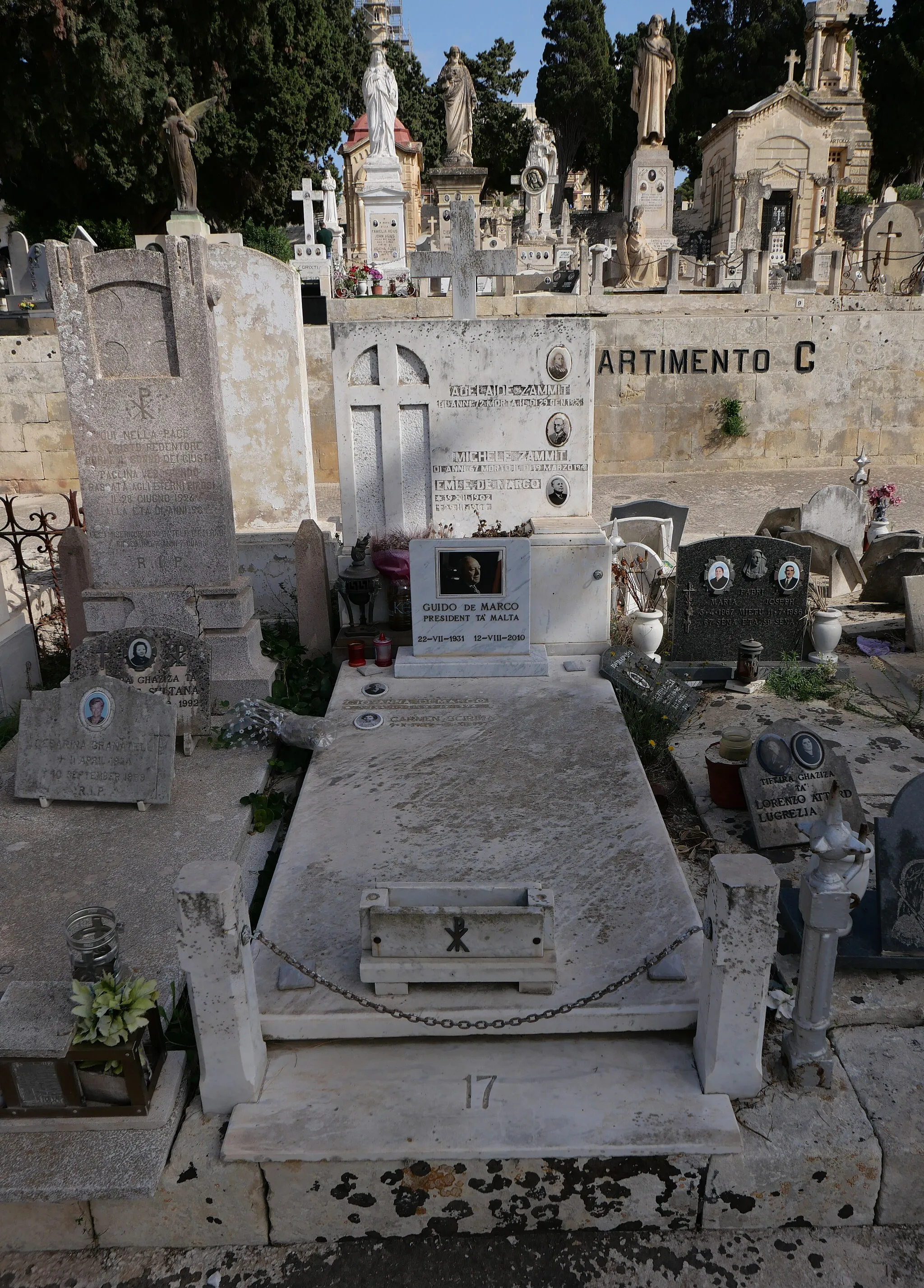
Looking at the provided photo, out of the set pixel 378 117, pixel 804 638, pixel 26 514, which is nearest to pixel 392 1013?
pixel 804 638

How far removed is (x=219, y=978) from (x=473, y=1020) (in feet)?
3.05

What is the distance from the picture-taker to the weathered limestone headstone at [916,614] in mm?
6961

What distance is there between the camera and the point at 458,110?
30562 millimetres

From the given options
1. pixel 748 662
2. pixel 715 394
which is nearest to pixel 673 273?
pixel 715 394

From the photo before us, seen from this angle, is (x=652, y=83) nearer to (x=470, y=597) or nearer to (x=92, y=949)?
(x=470, y=597)

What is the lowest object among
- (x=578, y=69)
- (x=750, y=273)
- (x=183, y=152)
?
(x=750, y=273)

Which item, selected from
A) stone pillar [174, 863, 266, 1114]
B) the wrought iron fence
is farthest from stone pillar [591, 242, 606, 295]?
stone pillar [174, 863, 266, 1114]

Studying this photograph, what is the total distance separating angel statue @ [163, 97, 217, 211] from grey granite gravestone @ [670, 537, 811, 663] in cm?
681

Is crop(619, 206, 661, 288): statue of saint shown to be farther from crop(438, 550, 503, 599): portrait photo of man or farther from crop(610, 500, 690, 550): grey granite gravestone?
crop(438, 550, 503, 599): portrait photo of man

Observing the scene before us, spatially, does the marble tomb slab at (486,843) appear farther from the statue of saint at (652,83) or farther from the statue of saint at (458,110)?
the statue of saint at (652,83)

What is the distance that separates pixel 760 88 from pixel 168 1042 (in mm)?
49461

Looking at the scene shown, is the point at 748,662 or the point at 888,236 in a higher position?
the point at 888,236

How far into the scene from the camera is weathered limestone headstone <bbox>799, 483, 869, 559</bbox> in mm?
8383

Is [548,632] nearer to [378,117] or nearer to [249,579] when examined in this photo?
[249,579]
